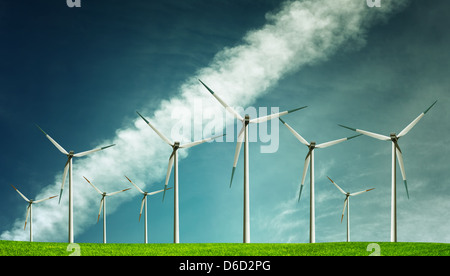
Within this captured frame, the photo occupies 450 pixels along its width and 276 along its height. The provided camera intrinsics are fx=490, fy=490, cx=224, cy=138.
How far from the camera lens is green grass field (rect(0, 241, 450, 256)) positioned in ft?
133

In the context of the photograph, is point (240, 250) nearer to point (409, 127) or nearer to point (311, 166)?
point (311, 166)

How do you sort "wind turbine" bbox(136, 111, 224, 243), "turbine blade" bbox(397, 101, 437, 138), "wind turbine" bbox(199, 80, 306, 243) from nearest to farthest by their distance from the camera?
"wind turbine" bbox(199, 80, 306, 243) < "wind turbine" bbox(136, 111, 224, 243) < "turbine blade" bbox(397, 101, 437, 138)

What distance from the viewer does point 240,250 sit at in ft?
140

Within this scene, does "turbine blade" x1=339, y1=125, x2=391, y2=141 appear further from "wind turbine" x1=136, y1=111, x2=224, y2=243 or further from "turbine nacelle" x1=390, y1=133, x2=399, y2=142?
"wind turbine" x1=136, y1=111, x2=224, y2=243

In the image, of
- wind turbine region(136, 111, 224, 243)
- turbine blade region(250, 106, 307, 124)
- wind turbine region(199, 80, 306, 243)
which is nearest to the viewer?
wind turbine region(199, 80, 306, 243)

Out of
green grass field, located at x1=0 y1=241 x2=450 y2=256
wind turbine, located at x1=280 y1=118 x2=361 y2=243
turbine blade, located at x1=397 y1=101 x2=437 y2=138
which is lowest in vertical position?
green grass field, located at x1=0 y1=241 x2=450 y2=256

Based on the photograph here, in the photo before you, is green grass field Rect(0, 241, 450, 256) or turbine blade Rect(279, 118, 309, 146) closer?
green grass field Rect(0, 241, 450, 256)

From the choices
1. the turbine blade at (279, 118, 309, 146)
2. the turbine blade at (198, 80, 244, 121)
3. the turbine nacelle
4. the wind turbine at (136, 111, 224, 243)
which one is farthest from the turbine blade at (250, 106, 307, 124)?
the turbine nacelle

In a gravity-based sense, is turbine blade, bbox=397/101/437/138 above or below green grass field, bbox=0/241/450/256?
above

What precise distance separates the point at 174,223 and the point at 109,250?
2018cm

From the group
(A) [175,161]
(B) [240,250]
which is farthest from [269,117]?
(B) [240,250]

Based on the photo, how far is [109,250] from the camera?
43.1m
